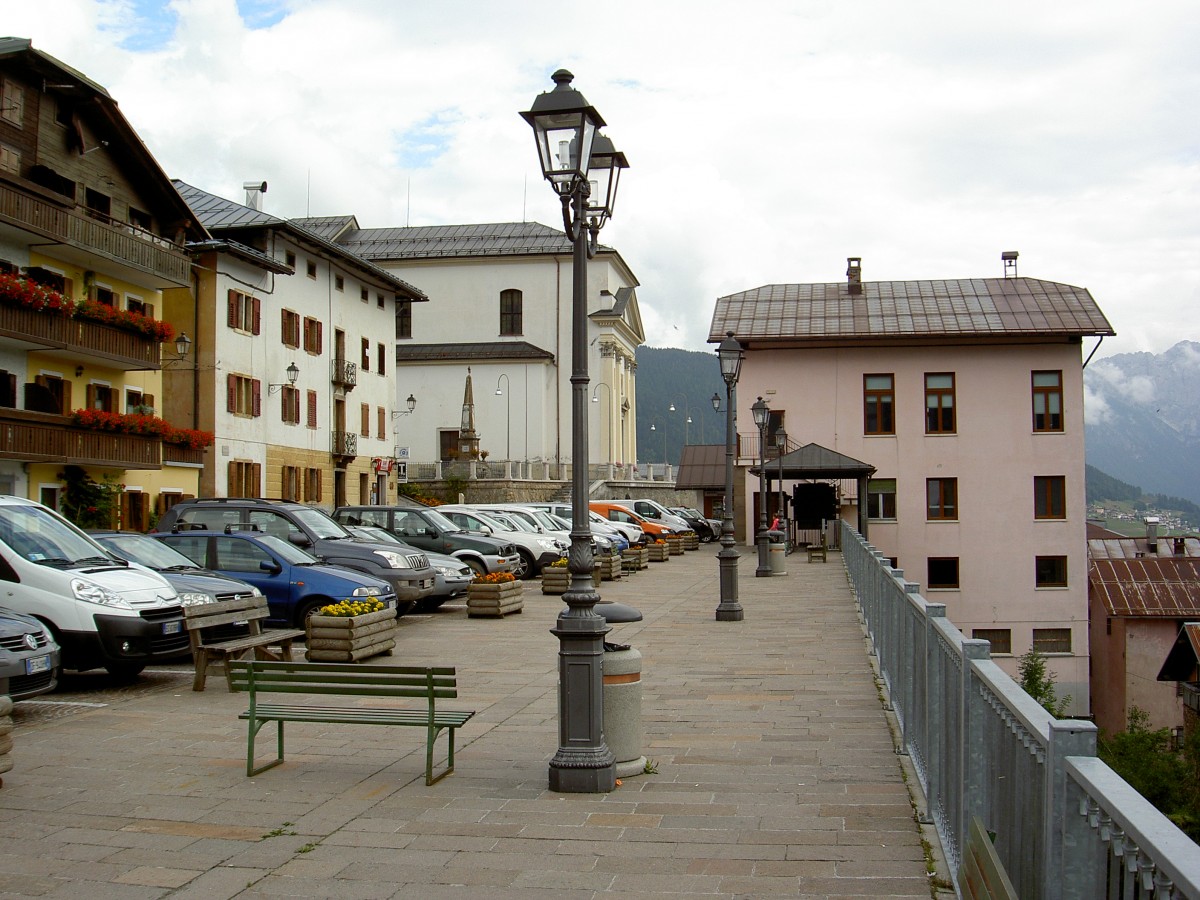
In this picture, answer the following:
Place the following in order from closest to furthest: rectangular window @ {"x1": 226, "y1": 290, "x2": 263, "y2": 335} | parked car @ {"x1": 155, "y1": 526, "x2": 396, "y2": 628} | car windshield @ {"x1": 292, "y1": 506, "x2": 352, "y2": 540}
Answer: parked car @ {"x1": 155, "y1": 526, "x2": 396, "y2": 628}, car windshield @ {"x1": 292, "y1": 506, "x2": 352, "y2": 540}, rectangular window @ {"x1": 226, "y1": 290, "x2": 263, "y2": 335}

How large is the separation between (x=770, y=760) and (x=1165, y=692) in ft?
117

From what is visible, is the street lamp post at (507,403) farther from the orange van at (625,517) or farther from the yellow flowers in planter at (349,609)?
the yellow flowers in planter at (349,609)

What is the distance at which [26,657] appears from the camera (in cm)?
926

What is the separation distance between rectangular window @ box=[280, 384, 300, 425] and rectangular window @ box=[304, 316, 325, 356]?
2.08m

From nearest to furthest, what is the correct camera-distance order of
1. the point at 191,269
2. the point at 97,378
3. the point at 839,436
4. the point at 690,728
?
1. the point at 690,728
2. the point at 97,378
3. the point at 191,269
4. the point at 839,436

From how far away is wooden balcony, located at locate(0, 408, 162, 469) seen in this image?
28281 millimetres

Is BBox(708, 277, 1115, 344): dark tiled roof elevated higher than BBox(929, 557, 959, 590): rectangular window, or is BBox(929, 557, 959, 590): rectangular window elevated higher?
BBox(708, 277, 1115, 344): dark tiled roof

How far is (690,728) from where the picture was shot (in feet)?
32.7

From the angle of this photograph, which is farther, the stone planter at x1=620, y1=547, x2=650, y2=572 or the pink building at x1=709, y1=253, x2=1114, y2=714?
the pink building at x1=709, y1=253, x2=1114, y2=714

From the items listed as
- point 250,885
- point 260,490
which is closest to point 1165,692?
point 260,490

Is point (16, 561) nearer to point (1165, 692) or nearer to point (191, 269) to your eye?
point (191, 269)

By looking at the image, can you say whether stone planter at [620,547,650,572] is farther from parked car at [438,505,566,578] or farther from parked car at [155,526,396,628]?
parked car at [155,526,396,628]

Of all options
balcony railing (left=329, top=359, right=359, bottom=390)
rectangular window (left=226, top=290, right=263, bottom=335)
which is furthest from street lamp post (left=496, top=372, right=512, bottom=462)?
rectangular window (left=226, top=290, right=263, bottom=335)

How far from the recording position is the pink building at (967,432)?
47500mm
